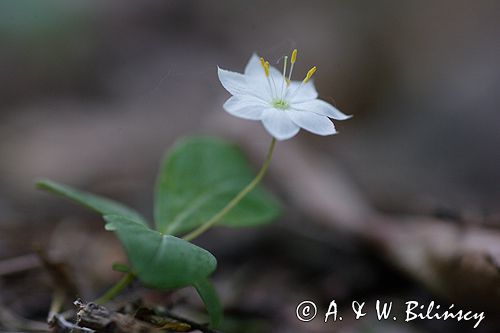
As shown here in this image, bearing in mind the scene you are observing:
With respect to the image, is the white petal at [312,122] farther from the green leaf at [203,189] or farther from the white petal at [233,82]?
the green leaf at [203,189]

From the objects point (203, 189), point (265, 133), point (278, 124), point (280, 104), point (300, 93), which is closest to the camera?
point (278, 124)

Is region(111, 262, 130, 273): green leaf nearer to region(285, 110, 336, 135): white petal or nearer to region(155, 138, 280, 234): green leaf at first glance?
region(155, 138, 280, 234): green leaf

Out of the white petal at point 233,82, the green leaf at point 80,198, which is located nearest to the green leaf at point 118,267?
the green leaf at point 80,198

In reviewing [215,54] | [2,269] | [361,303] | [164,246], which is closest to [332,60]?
[215,54]

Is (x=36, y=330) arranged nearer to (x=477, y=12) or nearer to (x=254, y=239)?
(x=254, y=239)

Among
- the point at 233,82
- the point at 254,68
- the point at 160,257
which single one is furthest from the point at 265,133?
the point at 160,257

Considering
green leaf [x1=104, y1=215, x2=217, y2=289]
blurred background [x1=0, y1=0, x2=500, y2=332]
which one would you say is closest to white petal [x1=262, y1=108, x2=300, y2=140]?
green leaf [x1=104, y1=215, x2=217, y2=289]

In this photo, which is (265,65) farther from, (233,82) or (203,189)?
(203,189)
